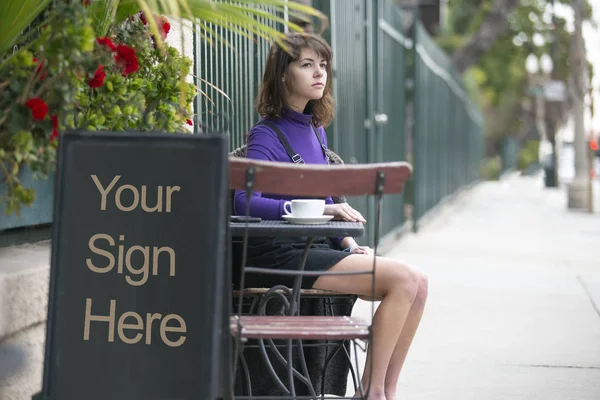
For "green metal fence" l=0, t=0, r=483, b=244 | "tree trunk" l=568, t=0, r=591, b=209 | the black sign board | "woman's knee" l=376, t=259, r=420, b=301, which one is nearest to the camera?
the black sign board

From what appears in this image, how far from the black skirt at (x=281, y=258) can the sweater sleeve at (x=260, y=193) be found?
108 millimetres

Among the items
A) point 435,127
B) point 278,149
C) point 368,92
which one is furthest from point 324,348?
point 435,127

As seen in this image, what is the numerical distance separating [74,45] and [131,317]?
922mm

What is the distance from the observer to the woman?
4.10 meters

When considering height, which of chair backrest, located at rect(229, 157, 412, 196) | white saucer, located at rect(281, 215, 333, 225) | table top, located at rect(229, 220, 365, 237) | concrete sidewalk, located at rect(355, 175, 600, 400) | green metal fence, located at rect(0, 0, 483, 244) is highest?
green metal fence, located at rect(0, 0, 483, 244)

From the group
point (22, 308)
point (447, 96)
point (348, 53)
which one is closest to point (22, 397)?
point (22, 308)

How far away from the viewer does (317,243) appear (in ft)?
14.8

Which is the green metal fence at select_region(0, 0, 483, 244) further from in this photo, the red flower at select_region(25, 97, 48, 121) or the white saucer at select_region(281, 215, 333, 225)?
the red flower at select_region(25, 97, 48, 121)

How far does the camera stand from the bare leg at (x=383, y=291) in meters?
4.08

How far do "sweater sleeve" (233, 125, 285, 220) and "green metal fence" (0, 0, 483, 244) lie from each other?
22cm

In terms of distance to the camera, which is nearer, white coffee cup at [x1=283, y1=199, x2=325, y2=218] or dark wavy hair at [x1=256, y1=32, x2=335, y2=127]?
white coffee cup at [x1=283, y1=199, x2=325, y2=218]

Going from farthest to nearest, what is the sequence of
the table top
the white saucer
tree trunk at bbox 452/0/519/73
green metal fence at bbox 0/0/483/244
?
tree trunk at bbox 452/0/519/73 → green metal fence at bbox 0/0/483/244 → the white saucer → the table top

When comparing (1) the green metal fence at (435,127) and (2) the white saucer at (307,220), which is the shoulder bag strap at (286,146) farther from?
(1) the green metal fence at (435,127)

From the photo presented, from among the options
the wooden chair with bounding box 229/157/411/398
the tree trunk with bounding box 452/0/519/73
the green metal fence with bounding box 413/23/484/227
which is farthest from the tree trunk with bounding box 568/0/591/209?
the wooden chair with bounding box 229/157/411/398
